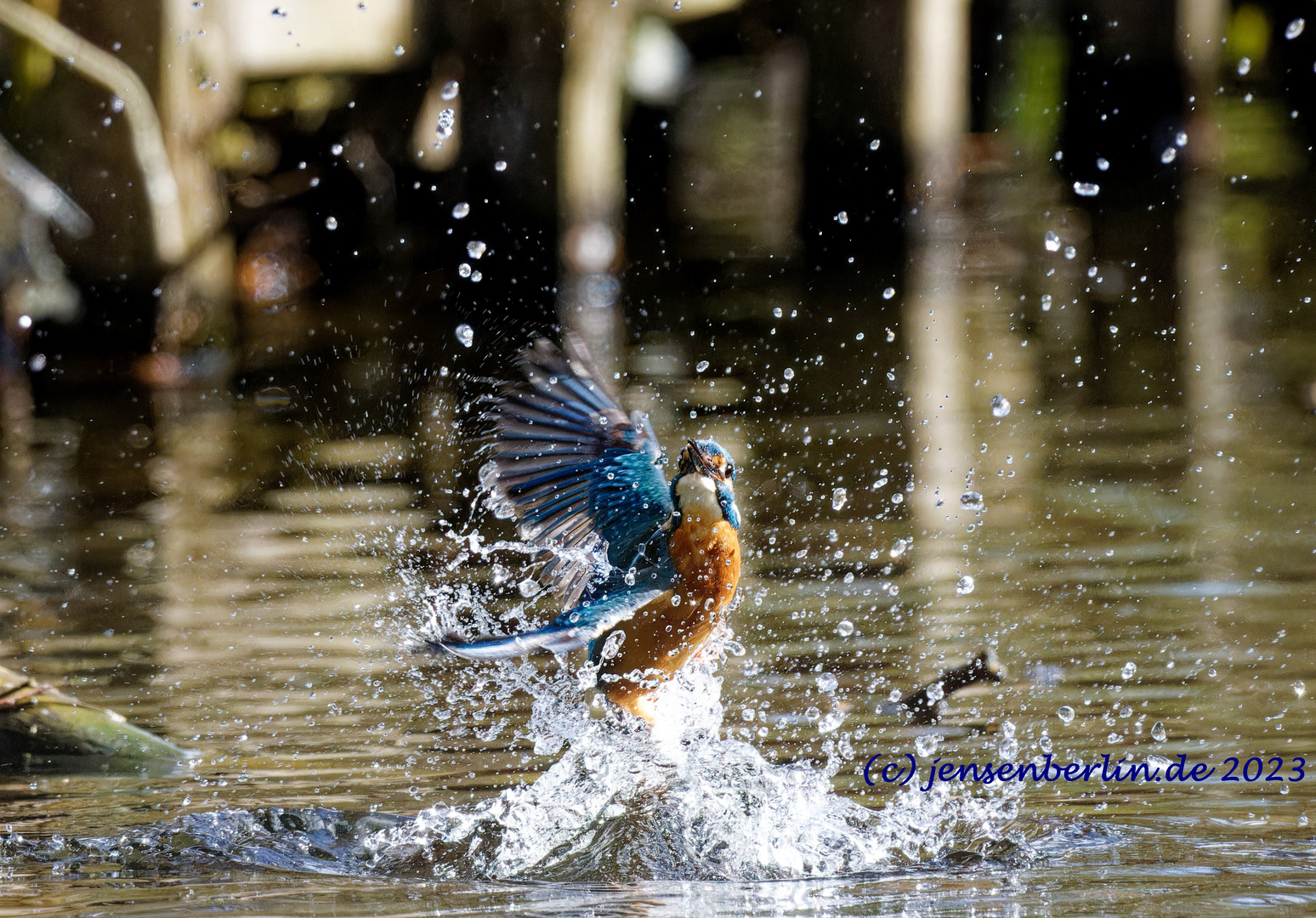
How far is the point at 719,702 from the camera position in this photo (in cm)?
373

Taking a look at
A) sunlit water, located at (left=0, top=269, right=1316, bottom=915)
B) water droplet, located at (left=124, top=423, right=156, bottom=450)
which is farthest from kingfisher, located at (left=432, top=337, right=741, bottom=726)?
water droplet, located at (left=124, top=423, right=156, bottom=450)

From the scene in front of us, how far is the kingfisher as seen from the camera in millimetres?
3410

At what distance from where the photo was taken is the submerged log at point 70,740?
140 inches

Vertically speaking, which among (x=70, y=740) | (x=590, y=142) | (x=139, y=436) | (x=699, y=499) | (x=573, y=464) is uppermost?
(x=590, y=142)

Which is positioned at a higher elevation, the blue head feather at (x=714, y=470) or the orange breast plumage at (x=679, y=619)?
the blue head feather at (x=714, y=470)

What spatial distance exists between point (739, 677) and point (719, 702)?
28 centimetres

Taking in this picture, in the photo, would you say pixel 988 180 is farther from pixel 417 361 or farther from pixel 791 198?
pixel 417 361

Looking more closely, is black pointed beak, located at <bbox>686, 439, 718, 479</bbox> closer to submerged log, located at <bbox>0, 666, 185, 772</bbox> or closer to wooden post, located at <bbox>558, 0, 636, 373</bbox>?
submerged log, located at <bbox>0, 666, 185, 772</bbox>

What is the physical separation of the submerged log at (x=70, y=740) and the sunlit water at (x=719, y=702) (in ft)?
0.25

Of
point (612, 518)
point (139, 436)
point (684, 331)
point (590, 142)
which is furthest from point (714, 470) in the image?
point (590, 142)

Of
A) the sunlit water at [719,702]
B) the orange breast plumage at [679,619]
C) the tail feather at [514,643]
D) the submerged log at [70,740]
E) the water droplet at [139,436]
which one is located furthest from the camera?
the water droplet at [139,436]

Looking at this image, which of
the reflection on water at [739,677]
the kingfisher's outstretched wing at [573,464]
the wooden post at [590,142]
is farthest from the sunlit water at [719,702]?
the wooden post at [590,142]

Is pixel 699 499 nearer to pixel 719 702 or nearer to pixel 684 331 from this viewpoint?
pixel 719 702

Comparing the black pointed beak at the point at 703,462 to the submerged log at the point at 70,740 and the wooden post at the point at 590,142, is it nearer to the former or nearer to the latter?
the submerged log at the point at 70,740
